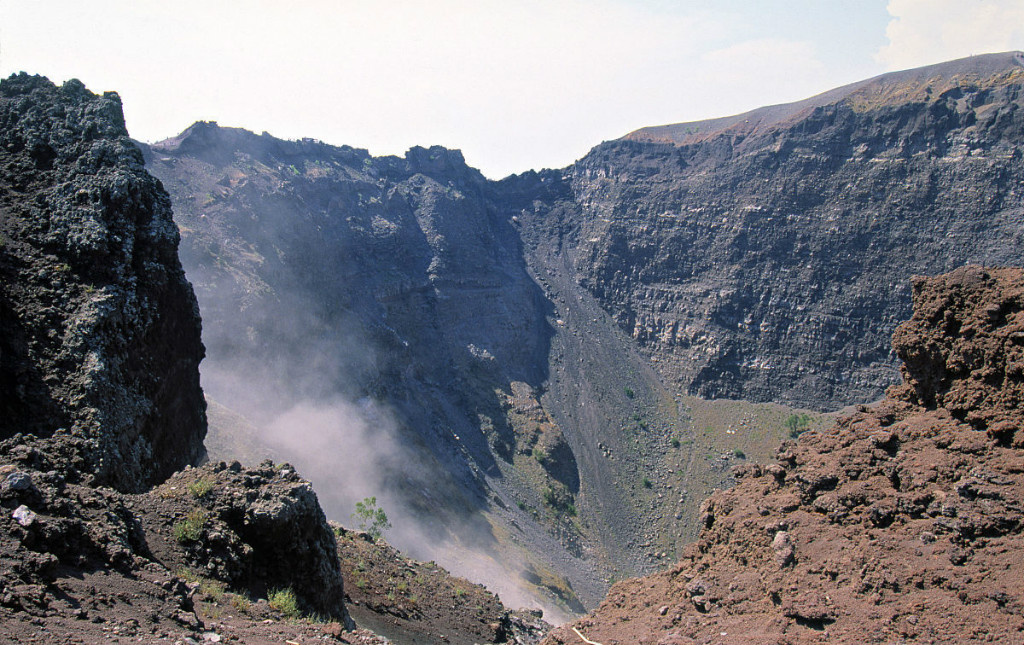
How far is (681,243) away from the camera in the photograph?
89812 millimetres

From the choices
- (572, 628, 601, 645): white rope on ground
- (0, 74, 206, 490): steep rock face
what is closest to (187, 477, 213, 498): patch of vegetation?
(0, 74, 206, 490): steep rock face

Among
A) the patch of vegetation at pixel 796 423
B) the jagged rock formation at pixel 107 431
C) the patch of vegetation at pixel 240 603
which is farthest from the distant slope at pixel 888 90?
the patch of vegetation at pixel 240 603

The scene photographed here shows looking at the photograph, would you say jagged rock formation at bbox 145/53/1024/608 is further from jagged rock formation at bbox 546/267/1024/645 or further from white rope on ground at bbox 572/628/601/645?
jagged rock formation at bbox 546/267/1024/645

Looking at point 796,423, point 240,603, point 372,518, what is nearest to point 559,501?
point 372,518

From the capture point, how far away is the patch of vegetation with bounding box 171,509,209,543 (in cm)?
1109

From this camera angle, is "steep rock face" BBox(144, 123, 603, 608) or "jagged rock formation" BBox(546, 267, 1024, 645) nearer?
"jagged rock formation" BBox(546, 267, 1024, 645)

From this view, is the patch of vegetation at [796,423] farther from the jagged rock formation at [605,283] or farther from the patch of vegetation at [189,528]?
the patch of vegetation at [189,528]

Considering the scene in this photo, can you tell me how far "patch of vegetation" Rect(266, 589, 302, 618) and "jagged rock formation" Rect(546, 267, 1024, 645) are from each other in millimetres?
4439

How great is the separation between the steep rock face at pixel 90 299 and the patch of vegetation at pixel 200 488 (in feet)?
4.55

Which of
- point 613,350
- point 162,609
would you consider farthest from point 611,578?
point 162,609

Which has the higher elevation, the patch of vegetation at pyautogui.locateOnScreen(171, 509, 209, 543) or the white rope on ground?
the white rope on ground

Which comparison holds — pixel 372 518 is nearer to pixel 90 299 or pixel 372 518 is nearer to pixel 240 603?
pixel 90 299

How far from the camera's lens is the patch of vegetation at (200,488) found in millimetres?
12016

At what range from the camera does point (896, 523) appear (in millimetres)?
8297
